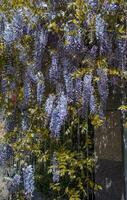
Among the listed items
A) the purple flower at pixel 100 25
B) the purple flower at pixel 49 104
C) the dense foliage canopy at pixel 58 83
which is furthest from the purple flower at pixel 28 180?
the purple flower at pixel 100 25

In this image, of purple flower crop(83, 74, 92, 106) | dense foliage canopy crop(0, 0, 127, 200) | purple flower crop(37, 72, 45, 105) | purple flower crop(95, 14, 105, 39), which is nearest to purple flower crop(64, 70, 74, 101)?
dense foliage canopy crop(0, 0, 127, 200)

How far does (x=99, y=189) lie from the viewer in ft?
17.5

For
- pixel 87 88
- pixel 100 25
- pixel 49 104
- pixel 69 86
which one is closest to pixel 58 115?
pixel 49 104

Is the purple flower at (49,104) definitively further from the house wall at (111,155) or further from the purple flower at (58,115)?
the house wall at (111,155)

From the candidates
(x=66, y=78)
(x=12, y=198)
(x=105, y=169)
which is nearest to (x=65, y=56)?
(x=66, y=78)

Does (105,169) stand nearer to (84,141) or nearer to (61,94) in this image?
(84,141)

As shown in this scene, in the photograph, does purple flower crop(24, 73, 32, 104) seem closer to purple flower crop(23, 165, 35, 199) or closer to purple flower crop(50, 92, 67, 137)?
purple flower crop(50, 92, 67, 137)

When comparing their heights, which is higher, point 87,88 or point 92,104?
point 87,88

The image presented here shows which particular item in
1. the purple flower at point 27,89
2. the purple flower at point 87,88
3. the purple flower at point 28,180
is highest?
the purple flower at point 27,89

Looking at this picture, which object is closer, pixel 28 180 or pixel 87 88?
pixel 87 88

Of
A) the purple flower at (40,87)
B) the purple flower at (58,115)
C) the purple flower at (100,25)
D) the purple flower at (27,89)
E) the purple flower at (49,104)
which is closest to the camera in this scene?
the purple flower at (100,25)

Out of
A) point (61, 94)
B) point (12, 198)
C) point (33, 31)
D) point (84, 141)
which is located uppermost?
point (33, 31)

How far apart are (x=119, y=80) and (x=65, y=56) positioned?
1.93 feet

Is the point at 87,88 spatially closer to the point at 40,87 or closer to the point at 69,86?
the point at 69,86
